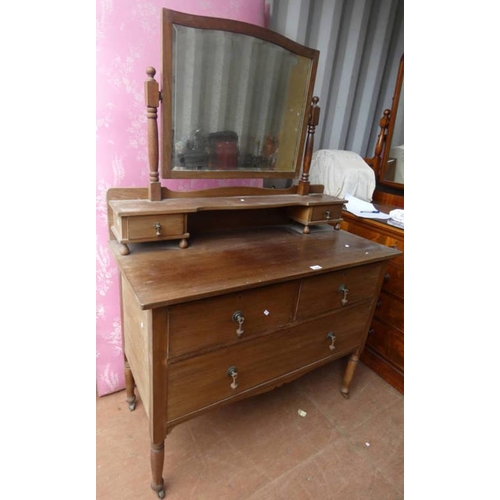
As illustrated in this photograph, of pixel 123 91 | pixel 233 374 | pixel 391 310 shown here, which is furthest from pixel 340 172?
pixel 233 374

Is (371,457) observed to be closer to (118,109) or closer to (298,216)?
(298,216)

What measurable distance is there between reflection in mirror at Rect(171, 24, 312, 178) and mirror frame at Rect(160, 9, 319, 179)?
0.05 ft

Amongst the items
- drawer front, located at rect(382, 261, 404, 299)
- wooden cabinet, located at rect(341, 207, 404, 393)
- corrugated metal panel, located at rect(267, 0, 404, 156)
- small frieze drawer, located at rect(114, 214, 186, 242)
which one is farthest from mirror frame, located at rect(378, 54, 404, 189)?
small frieze drawer, located at rect(114, 214, 186, 242)

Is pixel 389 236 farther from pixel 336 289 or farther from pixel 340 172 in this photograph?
pixel 336 289

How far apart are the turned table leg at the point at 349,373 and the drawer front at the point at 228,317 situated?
0.66 metres

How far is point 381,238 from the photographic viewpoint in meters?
1.83

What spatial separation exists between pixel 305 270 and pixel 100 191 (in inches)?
34.8

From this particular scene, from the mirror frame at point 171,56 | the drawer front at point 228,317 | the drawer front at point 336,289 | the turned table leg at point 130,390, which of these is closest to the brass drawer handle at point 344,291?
the drawer front at point 336,289

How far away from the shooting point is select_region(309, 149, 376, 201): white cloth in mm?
1947

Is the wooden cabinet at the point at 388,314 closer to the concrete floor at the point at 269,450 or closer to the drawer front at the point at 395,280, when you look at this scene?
the drawer front at the point at 395,280

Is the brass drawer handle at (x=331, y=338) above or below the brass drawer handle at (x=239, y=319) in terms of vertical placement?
below

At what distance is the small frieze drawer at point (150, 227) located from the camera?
109 cm

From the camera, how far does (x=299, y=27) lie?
1.68m

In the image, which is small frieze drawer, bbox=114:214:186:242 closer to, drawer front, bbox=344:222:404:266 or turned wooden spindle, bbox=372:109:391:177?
drawer front, bbox=344:222:404:266
